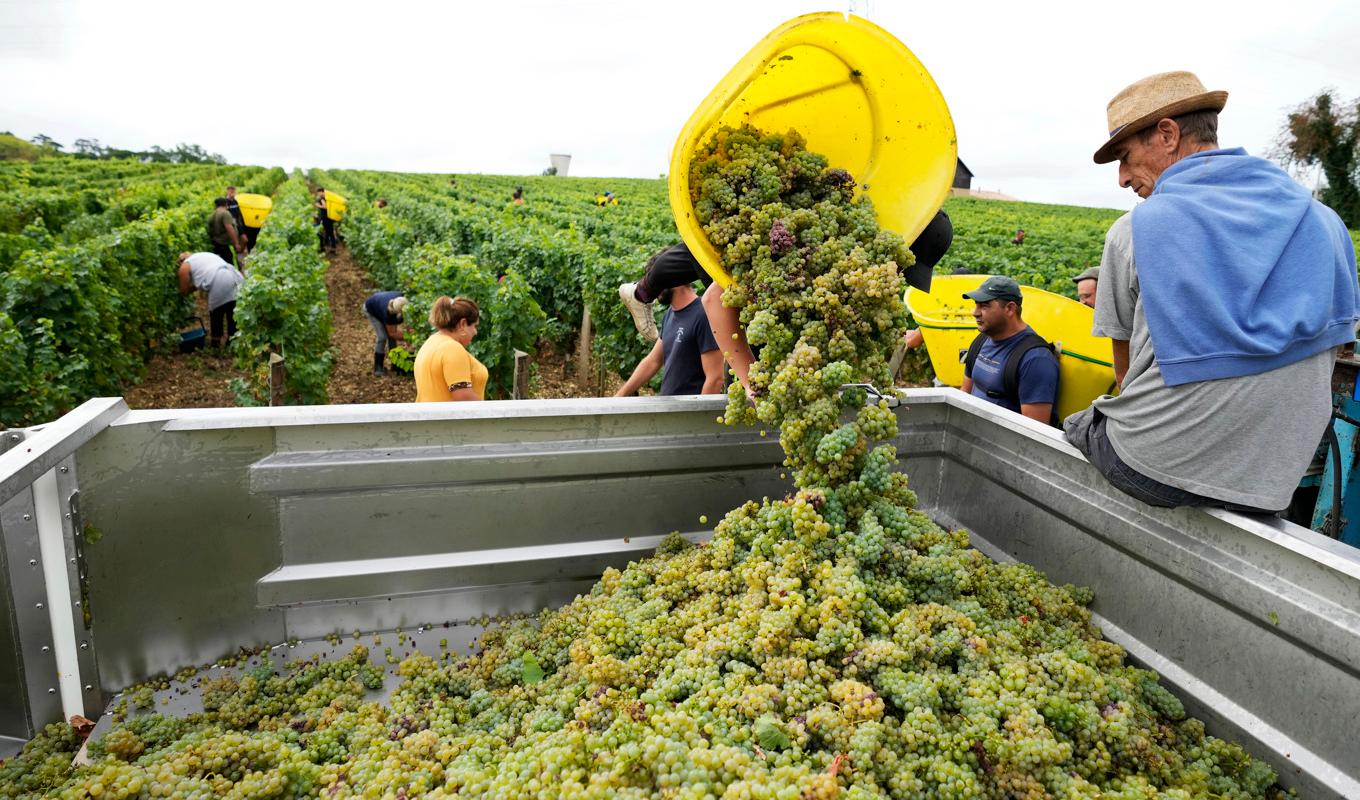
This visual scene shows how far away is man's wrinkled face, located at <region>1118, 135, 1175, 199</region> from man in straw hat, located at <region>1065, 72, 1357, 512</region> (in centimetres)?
15

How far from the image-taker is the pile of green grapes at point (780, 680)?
5.35 feet

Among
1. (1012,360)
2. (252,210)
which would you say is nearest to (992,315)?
(1012,360)

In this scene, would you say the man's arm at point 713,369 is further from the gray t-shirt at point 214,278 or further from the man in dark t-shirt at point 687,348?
the gray t-shirt at point 214,278

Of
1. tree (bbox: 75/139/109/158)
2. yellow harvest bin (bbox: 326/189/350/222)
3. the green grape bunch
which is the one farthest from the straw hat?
tree (bbox: 75/139/109/158)

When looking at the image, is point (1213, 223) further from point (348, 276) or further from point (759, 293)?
point (348, 276)

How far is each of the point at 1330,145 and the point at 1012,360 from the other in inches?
2054

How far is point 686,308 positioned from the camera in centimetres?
429

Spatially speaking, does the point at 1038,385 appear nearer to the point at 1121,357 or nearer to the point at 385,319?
the point at 1121,357

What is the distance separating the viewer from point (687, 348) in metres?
4.24

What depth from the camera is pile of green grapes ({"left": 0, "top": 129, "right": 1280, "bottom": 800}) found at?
5.35 feet

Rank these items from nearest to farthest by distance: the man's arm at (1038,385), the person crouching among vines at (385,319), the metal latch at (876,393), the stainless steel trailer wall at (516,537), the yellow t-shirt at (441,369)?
the stainless steel trailer wall at (516,537)
the metal latch at (876,393)
the man's arm at (1038,385)
the yellow t-shirt at (441,369)
the person crouching among vines at (385,319)

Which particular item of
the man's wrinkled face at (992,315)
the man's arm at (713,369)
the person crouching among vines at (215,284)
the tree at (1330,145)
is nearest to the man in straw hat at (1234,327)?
the man's wrinkled face at (992,315)

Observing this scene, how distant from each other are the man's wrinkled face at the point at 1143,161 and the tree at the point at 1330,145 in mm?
49328

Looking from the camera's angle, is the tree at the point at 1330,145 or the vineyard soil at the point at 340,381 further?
the tree at the point at 1330,145
